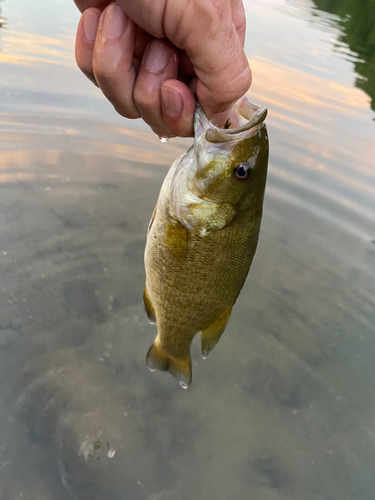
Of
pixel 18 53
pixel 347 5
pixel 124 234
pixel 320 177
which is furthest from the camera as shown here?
pixel 347 5

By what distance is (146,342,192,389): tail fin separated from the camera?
211cm

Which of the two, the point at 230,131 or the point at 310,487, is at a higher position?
the point at 230,131

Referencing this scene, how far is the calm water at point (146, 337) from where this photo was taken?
7.71 ft

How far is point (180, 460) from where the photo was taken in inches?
94.1

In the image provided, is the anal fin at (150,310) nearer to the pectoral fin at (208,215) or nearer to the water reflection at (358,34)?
the pectoral fin at (208,215)

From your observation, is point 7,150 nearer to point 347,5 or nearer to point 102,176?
point 102,176

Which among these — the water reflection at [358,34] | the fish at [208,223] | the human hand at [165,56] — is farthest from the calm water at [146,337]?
the water reflection at [358,34]

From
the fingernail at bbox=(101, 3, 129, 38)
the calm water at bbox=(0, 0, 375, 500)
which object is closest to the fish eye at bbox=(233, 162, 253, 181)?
the fingernail at bbox=(101, 3, 129, 38)

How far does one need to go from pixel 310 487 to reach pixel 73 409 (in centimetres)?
159

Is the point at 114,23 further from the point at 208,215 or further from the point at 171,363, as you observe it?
the point at 171,363

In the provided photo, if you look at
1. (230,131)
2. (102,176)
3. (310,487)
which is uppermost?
(230,131)

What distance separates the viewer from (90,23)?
136cm

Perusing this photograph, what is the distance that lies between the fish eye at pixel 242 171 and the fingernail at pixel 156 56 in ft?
1.55

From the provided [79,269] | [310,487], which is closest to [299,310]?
[310,487]
